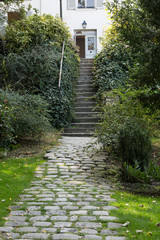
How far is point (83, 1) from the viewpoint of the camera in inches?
858

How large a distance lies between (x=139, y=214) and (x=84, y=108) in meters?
8.52

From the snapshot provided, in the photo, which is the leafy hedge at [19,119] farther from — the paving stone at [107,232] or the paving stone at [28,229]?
the paving stone at [107,232]

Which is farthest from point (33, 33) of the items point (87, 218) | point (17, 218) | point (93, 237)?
point (93, 237)

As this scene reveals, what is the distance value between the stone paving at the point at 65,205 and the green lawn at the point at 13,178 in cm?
13

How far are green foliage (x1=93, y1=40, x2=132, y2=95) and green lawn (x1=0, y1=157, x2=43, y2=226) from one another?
20.2 feet

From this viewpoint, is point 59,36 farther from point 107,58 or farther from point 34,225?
point 34,225

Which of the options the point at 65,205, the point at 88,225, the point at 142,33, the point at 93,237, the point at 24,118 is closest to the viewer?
the point at 93,237

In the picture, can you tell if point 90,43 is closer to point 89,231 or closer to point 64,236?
point 89,231

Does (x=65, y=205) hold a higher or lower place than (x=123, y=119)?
A: lower

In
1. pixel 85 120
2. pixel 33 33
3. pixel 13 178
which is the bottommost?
pixel 13 178

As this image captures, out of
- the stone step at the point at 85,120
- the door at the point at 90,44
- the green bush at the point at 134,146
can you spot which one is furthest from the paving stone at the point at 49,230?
the door at the point at 90,44

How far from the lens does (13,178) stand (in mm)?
5707

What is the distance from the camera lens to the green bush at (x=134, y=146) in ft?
20.5

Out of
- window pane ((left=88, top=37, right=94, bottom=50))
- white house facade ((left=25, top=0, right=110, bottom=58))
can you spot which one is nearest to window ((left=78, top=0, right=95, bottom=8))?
white house facade ((left=25, top=0, right=110, bottom=58))
